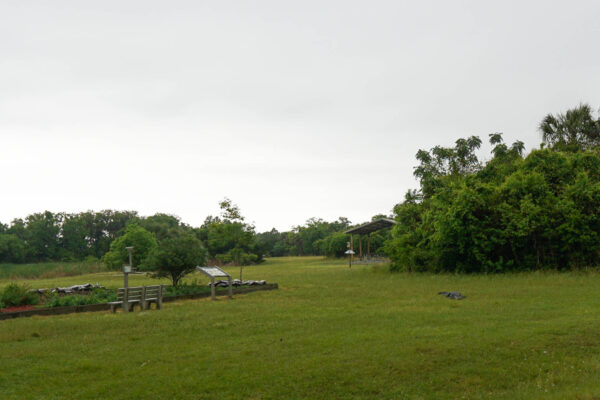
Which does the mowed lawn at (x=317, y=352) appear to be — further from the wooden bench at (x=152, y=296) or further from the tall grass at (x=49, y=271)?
the tall grass at (x=49, y=271)

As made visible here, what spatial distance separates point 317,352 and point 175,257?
10.7m

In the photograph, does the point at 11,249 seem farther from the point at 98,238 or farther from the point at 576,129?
the point at 576,129

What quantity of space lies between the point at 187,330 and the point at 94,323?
2552 millimetres

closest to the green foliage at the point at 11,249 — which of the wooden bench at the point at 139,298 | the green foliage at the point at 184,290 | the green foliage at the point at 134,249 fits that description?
the green foliage at the point at 134,249

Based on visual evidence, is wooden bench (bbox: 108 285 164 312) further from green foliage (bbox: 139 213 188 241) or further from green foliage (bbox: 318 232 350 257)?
green foliage (bbox: 318 232 350 257)

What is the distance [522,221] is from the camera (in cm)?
2017

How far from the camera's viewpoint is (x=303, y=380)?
5.63 m

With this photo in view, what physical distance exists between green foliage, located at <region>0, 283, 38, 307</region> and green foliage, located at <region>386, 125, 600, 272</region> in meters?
16.9

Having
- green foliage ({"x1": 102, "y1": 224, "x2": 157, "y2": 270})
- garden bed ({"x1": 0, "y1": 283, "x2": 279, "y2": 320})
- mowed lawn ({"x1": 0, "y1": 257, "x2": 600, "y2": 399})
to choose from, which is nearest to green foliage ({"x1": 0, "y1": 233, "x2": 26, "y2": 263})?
green foliage ({"x1": 102, "y1": 224, "x2": 157, "y2": 270})

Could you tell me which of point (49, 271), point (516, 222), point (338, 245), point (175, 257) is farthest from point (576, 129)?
point (49, 271)

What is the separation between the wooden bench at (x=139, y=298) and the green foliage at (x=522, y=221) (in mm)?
14036

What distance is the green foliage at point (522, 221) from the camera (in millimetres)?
20078

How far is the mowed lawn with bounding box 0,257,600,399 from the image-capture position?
212 inches

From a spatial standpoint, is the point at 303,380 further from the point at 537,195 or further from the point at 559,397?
the point at 537,195
